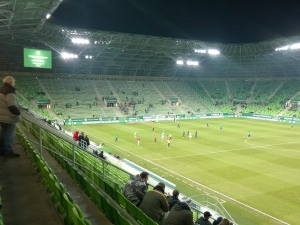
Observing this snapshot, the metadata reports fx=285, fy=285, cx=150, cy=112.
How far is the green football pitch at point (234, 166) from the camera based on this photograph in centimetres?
1659

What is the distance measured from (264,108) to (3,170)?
69373mm

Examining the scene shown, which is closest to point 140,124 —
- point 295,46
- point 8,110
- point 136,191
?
point 295,46

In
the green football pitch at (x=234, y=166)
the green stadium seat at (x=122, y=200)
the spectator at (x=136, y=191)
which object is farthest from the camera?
the green football pitch at (x=234, y=166)

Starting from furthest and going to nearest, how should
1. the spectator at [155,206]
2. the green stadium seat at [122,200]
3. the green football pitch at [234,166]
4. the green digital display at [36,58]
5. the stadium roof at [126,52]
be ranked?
the green digital display at [36,58] < the stadium roof at [126,52] < the green football pitch at [234,166] < the green stadium seat at [122,200] < the spectator at [155,206]

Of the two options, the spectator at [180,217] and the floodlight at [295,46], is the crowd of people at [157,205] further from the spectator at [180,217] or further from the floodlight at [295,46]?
the floodlight at [295,46]

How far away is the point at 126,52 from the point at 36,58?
79.7 ft

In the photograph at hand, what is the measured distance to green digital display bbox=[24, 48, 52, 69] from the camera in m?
37.4

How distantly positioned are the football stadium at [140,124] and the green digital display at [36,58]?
129mm

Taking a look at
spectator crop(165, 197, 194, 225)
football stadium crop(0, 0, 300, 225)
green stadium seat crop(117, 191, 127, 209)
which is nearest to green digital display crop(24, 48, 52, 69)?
football stadium crop(0, 0, 300, 225)


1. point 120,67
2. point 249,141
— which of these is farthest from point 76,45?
point 249,141

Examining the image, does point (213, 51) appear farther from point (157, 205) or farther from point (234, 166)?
point (157, 205)

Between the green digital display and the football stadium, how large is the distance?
13cm

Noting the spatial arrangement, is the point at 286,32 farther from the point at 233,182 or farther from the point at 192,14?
the point at 233,182

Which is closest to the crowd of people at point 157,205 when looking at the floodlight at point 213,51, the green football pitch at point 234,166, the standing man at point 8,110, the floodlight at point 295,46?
the standing man at point 8,110
